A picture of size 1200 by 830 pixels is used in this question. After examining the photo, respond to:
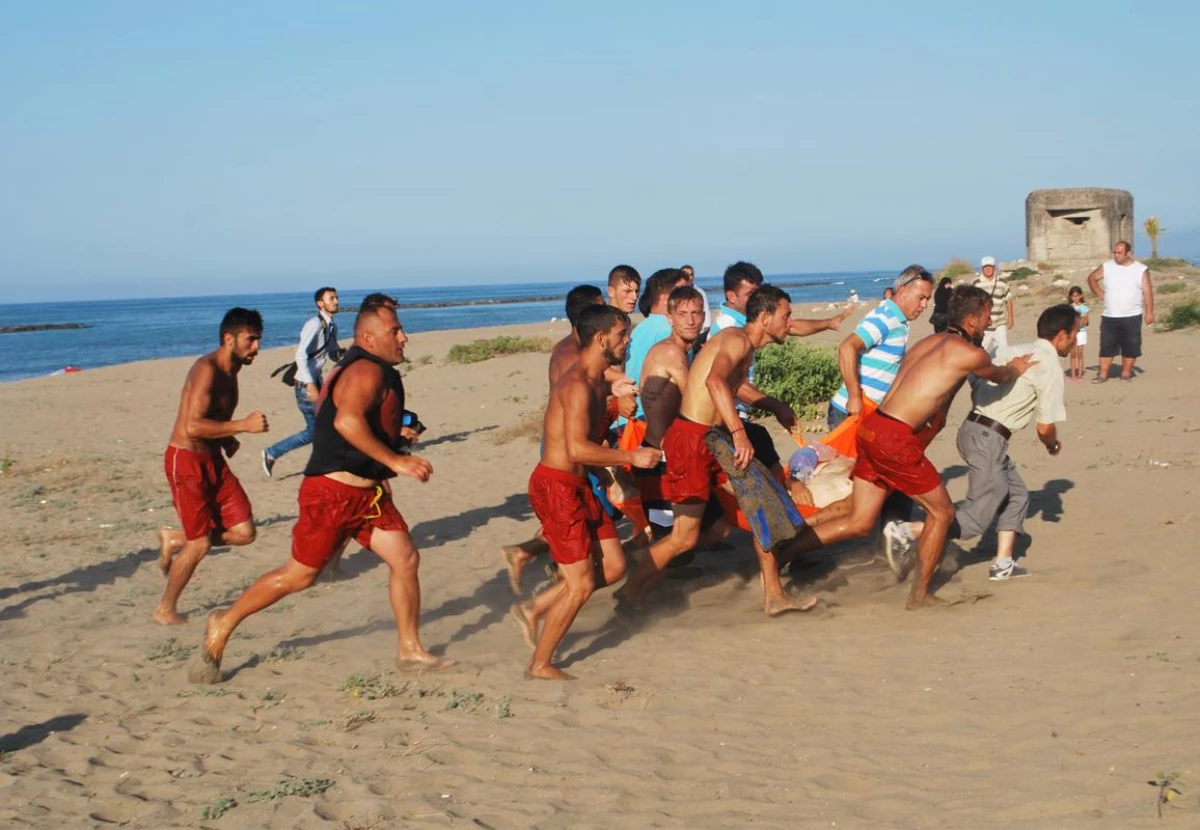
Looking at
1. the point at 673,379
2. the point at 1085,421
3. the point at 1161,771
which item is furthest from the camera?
the point at 1085,421

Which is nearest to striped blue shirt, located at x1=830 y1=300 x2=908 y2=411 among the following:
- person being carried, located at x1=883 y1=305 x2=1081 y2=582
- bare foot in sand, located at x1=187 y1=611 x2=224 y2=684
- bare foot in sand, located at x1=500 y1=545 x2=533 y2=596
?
person being carried, located at x1=883 y1=305 x2=1081 y2=582

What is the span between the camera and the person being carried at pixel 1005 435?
276 inches

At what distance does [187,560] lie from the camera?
7082mm

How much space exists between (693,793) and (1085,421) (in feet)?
30.3

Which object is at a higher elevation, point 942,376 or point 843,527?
point 942,376

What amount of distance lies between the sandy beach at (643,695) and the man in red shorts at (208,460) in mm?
502

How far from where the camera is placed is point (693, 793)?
453 cm

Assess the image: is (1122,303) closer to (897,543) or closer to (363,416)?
(897,543)

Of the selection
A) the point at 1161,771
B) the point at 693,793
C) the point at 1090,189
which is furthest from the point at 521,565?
the point at 1090,189

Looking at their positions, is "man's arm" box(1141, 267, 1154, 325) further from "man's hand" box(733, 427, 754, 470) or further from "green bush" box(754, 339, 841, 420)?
"man's hand" box(733, 427, 754, 470)

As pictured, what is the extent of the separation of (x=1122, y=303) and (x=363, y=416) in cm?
1141

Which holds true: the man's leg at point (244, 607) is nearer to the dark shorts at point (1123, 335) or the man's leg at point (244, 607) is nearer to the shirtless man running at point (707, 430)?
the shirtless man running at point (707, 430)

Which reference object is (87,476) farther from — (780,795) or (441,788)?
(780,795)

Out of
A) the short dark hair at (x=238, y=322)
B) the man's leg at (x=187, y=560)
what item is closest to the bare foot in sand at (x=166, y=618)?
the man's leg at (x=187, y=560)
